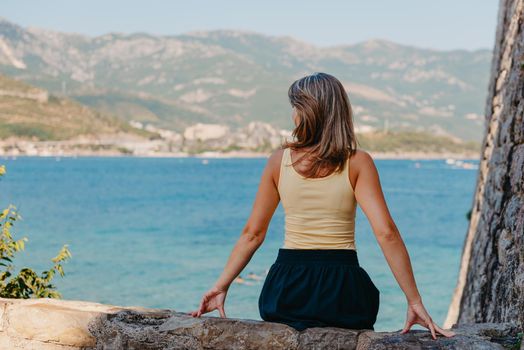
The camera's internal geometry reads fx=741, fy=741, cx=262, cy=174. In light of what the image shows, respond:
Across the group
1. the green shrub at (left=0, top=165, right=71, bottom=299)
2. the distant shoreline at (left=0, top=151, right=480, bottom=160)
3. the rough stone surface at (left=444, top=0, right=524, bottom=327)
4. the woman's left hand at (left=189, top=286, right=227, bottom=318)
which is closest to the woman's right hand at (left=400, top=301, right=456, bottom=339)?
the woman's left hand at (left=189, top=286, right=227, bottom=318)

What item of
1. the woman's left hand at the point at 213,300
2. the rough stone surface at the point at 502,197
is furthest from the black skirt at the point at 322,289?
the rough stone surface at the point at 502,197

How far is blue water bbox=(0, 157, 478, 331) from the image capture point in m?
24.7

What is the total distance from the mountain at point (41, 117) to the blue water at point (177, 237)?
1741 cm

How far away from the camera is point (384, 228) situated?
2.96 metres

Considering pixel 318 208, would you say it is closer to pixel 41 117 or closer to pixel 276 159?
pixel 276 159

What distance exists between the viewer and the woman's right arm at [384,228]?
2.92 meters

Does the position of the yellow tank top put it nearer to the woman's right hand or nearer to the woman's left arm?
the woman's left arm

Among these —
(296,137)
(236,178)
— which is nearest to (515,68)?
(296,137)

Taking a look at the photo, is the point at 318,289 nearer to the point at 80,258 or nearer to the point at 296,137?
the point at 296,137

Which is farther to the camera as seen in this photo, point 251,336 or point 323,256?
point 251,336

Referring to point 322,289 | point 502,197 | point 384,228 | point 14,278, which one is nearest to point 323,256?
point 322,289

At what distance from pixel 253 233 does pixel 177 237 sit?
38832 mm

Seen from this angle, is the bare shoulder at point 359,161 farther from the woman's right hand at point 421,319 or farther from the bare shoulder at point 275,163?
the woman's right hand at point 421,319

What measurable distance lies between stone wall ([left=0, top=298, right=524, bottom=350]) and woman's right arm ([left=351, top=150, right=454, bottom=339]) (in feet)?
0.30
